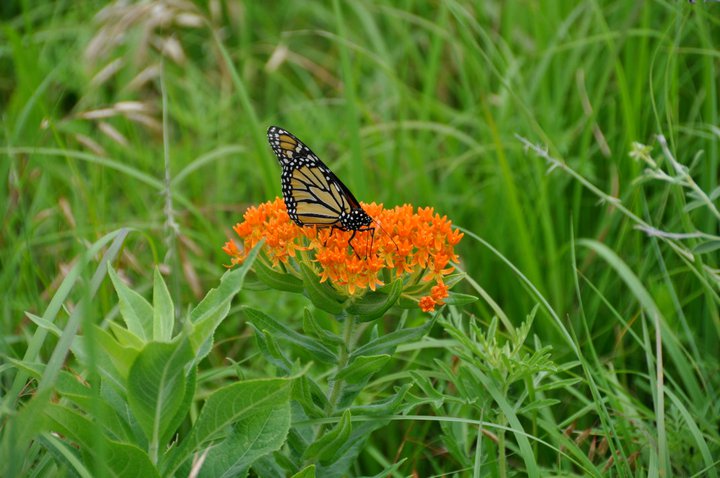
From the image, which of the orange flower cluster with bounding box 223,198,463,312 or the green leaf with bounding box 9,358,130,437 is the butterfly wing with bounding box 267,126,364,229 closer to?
the orange flower cluster with bounding box 223,198,463,312

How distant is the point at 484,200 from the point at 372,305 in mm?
2123

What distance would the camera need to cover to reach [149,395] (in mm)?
1881

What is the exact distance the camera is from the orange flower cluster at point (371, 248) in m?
2.14

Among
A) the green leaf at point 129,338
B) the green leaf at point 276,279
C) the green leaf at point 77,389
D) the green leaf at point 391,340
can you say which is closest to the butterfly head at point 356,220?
the green leaf at point 276,279

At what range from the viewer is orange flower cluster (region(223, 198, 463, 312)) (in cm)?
214

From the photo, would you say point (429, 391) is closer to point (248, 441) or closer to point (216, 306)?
point (248, 441)

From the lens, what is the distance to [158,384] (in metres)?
1.86

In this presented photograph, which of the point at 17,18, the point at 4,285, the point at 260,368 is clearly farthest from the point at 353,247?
the point at 17,18

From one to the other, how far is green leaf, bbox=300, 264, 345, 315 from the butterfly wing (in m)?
0.31

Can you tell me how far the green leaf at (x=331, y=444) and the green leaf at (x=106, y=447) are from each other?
1.53ft

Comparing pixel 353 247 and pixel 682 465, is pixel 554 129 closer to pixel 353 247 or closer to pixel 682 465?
pixel 682 465

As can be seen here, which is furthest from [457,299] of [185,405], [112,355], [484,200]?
[484,200]

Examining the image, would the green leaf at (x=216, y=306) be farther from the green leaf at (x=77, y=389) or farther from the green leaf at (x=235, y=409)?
the green leaf at (x=77, y=389)

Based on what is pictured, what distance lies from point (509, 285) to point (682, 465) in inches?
45.4
